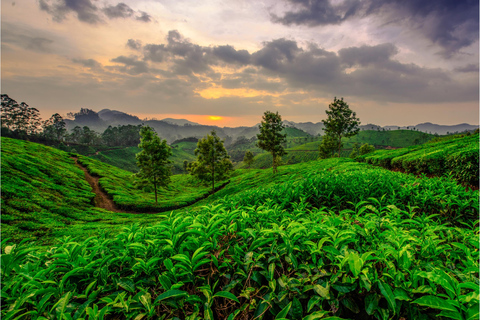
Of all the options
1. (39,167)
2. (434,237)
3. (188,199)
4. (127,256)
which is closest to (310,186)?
(434,237)

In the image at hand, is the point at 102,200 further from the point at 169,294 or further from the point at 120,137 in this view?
the point at 120,137

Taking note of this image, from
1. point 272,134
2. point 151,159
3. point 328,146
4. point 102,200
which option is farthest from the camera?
point 328,146

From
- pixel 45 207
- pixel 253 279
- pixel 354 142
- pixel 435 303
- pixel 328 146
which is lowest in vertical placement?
pixel 45 207

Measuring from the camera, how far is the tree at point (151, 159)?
915 inches

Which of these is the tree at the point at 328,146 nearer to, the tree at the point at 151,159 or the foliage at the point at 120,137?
the tree at the point at 151,159

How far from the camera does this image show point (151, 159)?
78.2 feet

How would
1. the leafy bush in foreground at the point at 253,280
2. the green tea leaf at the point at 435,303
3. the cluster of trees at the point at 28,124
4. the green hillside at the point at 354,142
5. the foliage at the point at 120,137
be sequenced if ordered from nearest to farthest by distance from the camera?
the green tea leaf at the point at 435,303
the leafy bush in foreground at the point at 253,280
the cluster of trees at the point at 28,124
the green hillside at the point at 354,142
the foliage at the point at 120,137

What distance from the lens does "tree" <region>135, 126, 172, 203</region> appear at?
23.2 m

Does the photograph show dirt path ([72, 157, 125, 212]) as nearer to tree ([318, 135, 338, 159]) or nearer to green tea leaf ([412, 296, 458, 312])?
green tea leaf ([412, 296, 458, 312])

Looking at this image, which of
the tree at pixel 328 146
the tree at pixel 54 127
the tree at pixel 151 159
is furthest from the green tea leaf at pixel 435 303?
the tree at pixel 54 127

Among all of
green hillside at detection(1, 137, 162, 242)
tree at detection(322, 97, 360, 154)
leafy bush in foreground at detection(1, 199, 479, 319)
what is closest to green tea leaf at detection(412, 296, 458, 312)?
leafy bush in foreground at detection(1, 199, 479, 319)

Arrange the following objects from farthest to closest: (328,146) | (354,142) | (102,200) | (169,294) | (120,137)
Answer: (354,142)
(120,137)
(328,146)
(102,200)
(169,294)

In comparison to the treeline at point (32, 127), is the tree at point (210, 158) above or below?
below

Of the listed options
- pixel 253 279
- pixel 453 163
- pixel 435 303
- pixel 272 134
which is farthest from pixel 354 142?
pixel 253 279
